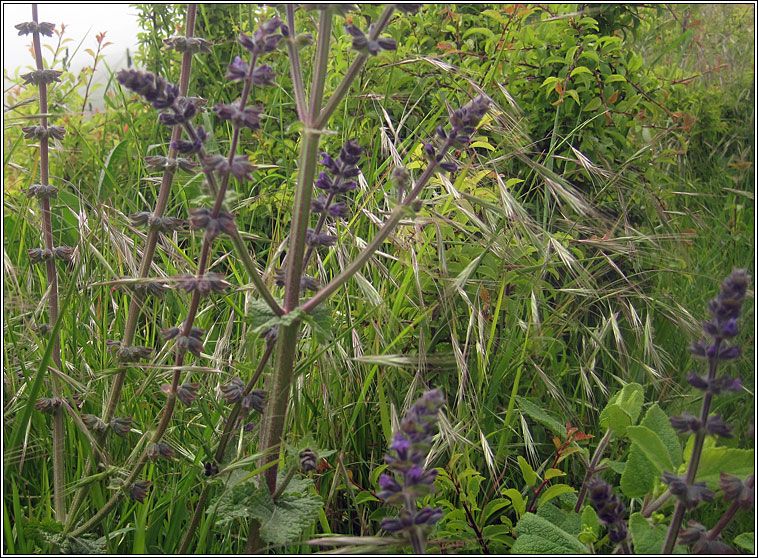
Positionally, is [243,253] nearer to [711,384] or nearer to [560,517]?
[711,384]

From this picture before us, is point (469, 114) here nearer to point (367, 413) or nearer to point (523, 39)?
point (367, 413)

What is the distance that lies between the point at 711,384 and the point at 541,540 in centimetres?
41

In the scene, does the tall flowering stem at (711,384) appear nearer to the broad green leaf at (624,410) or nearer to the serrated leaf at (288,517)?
the broad green leaf at (624,410)

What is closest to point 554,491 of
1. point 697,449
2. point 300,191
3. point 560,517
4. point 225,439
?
point 560,517

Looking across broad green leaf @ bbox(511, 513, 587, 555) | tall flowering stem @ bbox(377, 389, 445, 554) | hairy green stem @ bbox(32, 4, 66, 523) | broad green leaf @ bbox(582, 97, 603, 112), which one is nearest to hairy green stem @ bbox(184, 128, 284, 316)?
tall flowering stem @ bbox(377, 389, 445, 554)

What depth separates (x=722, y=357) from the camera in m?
0.92

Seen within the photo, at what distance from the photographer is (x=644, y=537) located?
3.31 feet

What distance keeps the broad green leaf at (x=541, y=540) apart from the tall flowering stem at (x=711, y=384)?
0.18 metres

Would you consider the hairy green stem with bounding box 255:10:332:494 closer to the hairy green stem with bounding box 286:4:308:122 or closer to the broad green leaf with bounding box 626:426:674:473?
the hairy green stem with bounding box 286:4:308:122

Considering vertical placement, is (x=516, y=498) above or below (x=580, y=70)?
below

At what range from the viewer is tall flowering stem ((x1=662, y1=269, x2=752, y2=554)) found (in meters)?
0.89

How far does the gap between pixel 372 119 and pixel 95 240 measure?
1.22 metres

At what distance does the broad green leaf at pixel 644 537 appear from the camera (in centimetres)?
100

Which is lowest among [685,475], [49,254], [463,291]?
[685,475]
